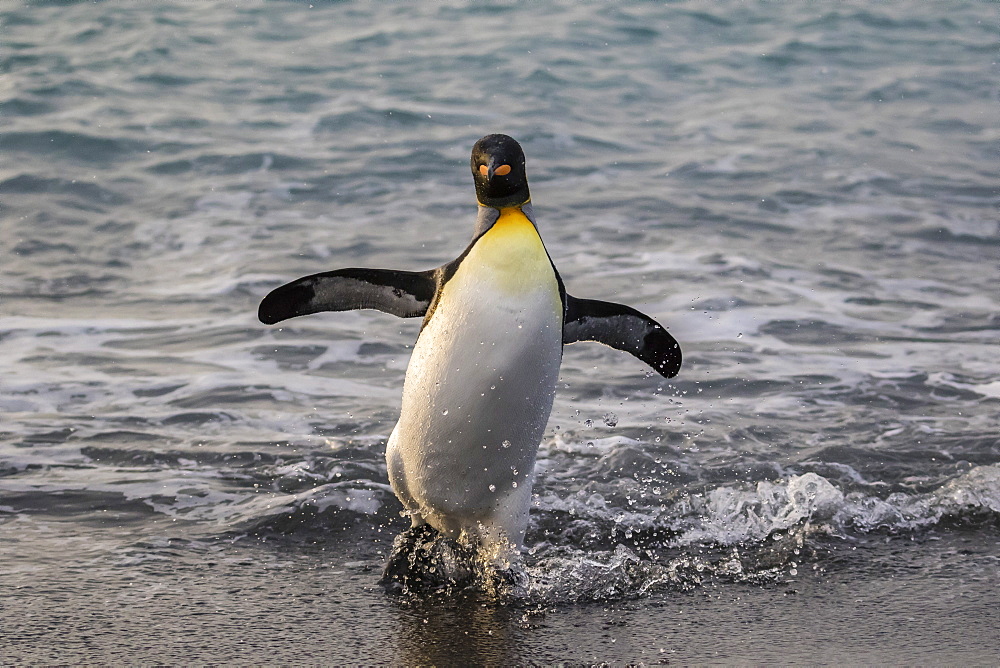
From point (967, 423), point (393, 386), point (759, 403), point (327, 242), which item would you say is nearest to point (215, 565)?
point (393, 386)

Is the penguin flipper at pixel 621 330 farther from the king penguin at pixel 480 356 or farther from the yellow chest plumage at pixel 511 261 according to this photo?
the yellow chest plumage at pixel 511 261

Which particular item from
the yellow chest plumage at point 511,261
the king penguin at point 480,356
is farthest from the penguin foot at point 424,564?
the yellow chest plumage at point 511,261

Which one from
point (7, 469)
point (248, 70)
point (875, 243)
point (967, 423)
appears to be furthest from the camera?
point (248, 70)

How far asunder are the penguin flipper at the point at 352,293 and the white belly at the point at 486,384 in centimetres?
10

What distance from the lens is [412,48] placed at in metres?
13.0

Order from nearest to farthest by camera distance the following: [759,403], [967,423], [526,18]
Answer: [967,423] → [759,403] → [526,18]

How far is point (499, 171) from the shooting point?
310 centimetres

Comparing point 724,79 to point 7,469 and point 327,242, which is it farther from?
point 7,469

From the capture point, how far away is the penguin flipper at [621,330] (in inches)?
132

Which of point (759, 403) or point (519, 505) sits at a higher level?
point (519, 505)

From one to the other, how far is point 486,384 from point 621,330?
52cm

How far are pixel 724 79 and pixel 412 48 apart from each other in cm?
343

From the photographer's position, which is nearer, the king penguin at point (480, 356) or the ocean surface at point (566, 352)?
the ocean surface at point (566, 352)

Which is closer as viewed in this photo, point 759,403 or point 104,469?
point 104,469
